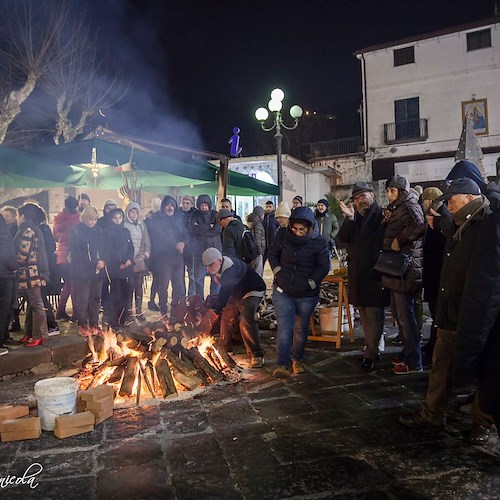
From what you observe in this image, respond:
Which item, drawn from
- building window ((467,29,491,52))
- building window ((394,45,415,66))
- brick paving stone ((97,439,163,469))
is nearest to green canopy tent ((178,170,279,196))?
brick paving stone ((97,439,163,469))

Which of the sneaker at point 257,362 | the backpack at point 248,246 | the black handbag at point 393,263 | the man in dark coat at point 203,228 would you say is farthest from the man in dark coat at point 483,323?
the man in dark coat at point 203,228

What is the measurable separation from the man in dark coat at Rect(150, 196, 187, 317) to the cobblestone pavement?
154 inches

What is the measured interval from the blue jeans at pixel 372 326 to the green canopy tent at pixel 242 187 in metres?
4.95

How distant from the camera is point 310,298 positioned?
5.61 m

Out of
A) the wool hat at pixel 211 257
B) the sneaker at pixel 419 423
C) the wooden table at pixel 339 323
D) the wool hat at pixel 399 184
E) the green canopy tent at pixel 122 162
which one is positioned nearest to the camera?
the sneaker at pixel 419 423

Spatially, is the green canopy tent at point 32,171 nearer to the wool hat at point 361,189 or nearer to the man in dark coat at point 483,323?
the wool hat at point 361,189

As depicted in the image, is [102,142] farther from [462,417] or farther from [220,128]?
[220,128]

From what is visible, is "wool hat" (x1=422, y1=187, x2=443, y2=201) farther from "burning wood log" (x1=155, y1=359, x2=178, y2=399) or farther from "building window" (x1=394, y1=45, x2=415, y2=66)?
"building window" (x1=394, y1=45, x2=415, y2=66)

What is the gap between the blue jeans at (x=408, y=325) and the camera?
534cm

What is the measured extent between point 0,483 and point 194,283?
20.1 ft

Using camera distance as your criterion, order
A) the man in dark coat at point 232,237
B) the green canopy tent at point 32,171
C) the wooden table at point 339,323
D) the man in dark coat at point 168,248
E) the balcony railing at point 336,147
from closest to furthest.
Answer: the wooden table at point 339,323 < the green canopy tent at point 32,171 < the man in dark coat at point 232,237 < the man in dark coat at point 168,248 < the balcony railing at point 336,147

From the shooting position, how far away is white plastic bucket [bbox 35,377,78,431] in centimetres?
415

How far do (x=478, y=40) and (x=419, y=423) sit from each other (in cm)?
2785

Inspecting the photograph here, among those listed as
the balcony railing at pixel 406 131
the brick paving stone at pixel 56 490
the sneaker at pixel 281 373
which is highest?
the balcony railing at pixel 406 131
